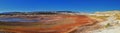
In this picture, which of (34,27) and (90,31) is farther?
(34,27)

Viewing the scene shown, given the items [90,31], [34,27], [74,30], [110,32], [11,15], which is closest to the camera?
[110,32]

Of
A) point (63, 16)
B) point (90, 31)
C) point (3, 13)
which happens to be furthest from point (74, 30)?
point (3, 13)

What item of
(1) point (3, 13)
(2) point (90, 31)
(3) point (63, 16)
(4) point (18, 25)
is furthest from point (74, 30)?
(1) point (3, 13)

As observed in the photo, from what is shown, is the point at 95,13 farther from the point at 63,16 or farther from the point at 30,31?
the point at 30,31

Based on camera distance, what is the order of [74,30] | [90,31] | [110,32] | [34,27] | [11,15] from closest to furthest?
[110,32] < [90,31] < [74,30] < [34,27] < [11,15]

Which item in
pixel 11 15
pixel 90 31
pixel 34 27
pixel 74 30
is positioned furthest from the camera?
pixel 11 15

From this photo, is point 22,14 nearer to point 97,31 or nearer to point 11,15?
point 11,15

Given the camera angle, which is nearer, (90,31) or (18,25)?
(90,31)

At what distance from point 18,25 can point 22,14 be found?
5.68m

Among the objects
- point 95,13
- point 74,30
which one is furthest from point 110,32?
point 95,13

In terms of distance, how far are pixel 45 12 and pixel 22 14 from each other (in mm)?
1724

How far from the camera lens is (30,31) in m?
14.7

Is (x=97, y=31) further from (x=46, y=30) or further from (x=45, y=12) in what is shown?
(x=45, y=12)

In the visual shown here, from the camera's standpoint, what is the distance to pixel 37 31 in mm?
14703
